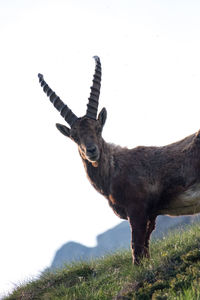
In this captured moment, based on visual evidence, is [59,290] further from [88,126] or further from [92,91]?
[92,91]

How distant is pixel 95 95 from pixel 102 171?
1842mm

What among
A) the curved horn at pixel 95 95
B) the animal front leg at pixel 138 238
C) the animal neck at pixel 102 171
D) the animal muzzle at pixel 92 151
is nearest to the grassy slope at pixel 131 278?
the animal front leg at pixel 138 238

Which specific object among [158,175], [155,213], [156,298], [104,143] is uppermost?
[104,143]

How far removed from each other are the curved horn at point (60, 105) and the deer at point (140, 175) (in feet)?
0.09

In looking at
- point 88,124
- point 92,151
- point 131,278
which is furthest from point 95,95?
point 131,278

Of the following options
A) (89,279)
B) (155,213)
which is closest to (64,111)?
(155,213)

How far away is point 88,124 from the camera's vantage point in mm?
9773

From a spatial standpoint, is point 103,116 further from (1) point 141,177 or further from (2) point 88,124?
(1) point 141,177

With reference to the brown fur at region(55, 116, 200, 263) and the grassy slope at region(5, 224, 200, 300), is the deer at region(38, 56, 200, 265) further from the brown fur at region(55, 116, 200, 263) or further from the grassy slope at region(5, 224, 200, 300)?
the grassy slope at region(5, 224, 200, 300)

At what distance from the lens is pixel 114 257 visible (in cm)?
1038

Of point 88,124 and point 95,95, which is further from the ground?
point 95,95

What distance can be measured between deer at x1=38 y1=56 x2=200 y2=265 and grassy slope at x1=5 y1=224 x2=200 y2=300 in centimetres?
69

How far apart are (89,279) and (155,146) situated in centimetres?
324

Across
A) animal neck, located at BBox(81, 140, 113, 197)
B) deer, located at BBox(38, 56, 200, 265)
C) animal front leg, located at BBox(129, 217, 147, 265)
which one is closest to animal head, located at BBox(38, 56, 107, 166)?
deer, located at BBox(38, 56, 200, 265)
